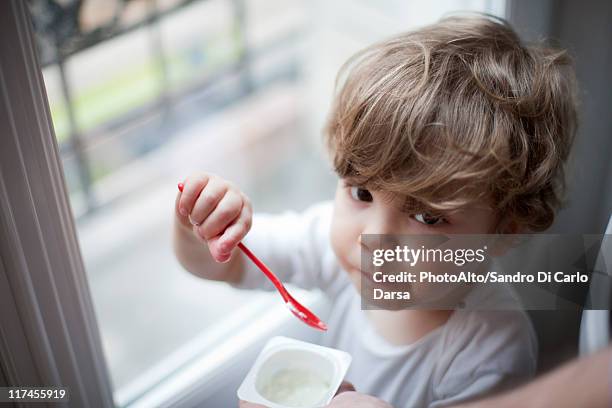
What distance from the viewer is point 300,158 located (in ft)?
4.61

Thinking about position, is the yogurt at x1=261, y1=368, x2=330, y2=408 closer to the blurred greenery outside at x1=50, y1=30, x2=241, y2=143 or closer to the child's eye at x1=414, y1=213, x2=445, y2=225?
the child's eye at x1=414, y1=213, x2=445, y2=225

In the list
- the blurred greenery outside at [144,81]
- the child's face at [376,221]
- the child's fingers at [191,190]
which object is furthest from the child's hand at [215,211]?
the blurred greenery outside at [144,81]

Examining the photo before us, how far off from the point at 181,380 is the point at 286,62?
973mm

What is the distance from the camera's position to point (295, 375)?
0.64 m

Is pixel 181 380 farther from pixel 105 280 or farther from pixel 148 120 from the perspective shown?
pixel 148 120

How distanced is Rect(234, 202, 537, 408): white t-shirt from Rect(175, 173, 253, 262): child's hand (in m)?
0.12

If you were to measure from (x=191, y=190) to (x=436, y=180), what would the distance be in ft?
0.72

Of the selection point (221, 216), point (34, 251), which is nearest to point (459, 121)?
point (221, 216)

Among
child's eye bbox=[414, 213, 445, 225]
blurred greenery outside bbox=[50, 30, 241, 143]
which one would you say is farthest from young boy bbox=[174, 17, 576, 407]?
blurred greenery outside bbox=[50, 30, 241, 143]

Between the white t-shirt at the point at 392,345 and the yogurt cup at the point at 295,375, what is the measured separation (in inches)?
3.1

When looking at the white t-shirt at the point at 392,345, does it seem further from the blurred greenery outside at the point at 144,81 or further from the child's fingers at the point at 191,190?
the blurred greenery outside at the point at 144,81

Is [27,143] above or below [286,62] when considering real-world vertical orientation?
above

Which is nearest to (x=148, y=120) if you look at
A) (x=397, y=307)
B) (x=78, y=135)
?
(x=78, y=135)

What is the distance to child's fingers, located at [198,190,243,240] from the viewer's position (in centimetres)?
59
